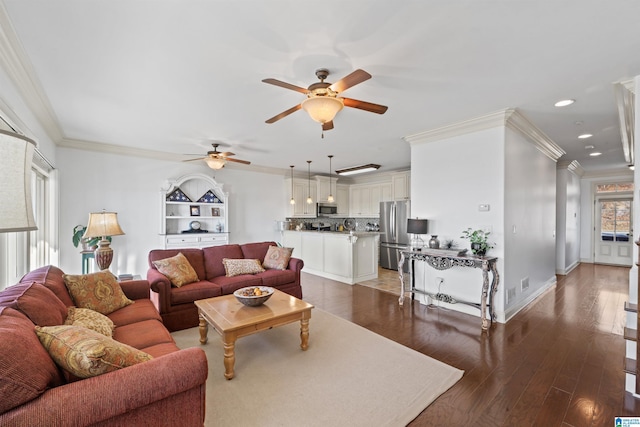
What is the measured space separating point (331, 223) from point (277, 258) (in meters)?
4.58

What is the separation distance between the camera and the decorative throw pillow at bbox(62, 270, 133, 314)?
2430mm

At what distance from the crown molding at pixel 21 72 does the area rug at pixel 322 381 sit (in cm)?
290

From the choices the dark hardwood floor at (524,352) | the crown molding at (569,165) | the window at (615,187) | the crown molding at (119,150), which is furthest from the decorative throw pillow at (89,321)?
the window at (615,187)

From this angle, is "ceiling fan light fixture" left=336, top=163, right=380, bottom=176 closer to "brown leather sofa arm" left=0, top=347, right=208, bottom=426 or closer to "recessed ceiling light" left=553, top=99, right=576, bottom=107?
"recessed ceiling light" left=553, top=99, right=576, bottom=107

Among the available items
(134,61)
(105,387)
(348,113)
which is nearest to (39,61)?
(134,61)

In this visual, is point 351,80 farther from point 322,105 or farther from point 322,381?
point 322,381

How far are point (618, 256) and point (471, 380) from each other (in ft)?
27.1

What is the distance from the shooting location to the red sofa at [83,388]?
1043 mm

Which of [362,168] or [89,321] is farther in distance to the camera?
[362,168]

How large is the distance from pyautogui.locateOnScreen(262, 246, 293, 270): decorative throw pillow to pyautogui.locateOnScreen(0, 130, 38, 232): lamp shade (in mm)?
3663

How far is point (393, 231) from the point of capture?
22.9ft

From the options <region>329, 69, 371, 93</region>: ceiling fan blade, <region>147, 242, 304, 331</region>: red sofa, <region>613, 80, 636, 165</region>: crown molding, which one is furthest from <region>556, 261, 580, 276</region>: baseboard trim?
<region>329, 69, 371, 93</region>: ceiling fan blade

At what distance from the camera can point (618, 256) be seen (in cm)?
732

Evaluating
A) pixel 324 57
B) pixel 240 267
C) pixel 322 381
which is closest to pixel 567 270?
pixel 322 381
